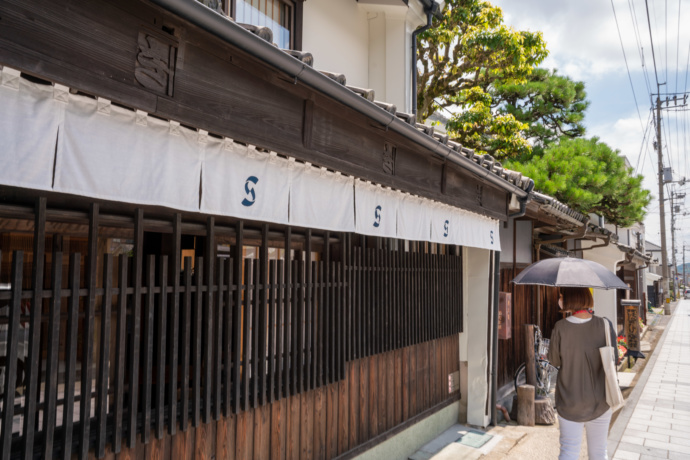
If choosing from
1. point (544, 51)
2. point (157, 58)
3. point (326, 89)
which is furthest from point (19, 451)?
point (544, 51)

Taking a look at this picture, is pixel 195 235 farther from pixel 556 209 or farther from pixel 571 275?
pixel 556 209

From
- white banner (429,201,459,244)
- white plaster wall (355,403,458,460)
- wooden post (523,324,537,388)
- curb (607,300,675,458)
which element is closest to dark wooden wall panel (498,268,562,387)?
wooden post (523,324,537,388)

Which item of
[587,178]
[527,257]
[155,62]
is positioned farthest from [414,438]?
[587,178]

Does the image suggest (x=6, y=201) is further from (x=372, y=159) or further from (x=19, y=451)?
(x=372, y=159)

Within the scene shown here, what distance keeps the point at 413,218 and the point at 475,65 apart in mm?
8518

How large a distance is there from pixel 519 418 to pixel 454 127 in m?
A: 8.13

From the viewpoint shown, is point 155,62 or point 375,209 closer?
point 155,62

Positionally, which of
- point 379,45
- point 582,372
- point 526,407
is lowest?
point 526,407

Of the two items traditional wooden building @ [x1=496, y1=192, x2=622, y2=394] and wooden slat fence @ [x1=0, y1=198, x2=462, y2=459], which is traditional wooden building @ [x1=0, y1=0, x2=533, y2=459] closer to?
wooden slat fence @ [x1=0, y1=198, x2=462, y2=459]

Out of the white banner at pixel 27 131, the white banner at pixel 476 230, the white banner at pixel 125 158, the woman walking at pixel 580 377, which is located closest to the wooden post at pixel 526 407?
the white banner at pixel 476 230

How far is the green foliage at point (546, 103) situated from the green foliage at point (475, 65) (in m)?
6.67

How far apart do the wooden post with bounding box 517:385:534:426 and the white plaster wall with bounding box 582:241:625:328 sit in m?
9.93

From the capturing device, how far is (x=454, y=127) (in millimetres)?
13594

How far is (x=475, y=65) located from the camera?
1295cm
